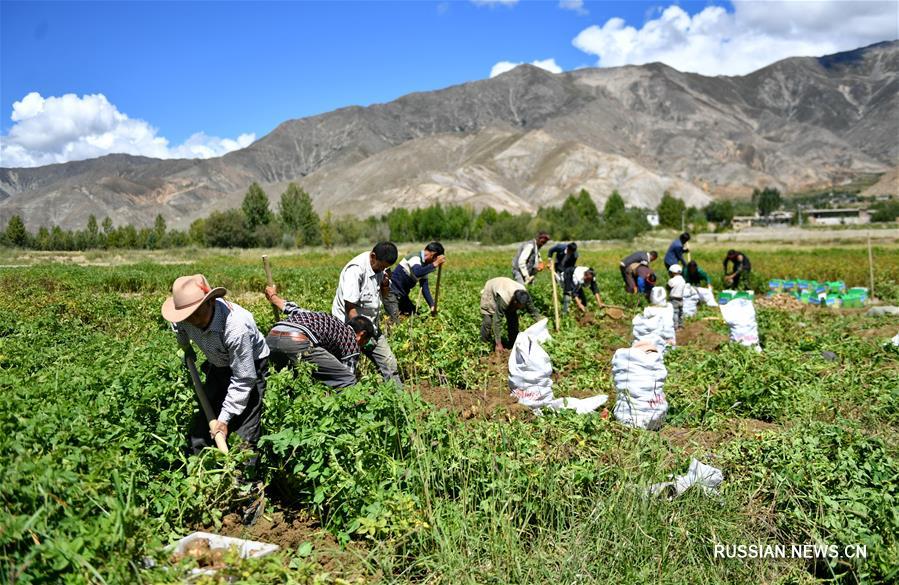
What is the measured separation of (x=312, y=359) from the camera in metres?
4.79

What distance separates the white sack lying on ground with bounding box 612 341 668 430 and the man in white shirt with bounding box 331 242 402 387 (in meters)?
1.94

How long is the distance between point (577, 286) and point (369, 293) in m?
7.31

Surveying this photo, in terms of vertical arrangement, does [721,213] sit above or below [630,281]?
above

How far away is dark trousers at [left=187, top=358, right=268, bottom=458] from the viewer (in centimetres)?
416

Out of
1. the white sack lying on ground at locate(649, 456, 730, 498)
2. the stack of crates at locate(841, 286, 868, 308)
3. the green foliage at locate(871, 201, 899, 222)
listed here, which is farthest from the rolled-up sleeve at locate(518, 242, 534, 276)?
the green foliage at locate(871, 201, 899, 222)

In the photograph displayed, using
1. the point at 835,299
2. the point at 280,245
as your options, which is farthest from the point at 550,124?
the point at 835,299

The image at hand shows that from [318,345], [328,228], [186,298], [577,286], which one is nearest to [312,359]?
[318,345]

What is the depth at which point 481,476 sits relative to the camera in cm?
377

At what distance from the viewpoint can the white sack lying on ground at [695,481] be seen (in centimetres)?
392

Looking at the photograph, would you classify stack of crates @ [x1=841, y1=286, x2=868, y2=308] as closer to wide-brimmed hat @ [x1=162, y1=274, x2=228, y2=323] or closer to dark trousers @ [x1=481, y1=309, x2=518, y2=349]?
dark trousers @ [x1=481, y1=309, x2=518, y2=349]

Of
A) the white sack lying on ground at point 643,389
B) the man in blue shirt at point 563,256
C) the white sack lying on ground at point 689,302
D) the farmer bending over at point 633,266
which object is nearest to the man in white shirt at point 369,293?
the white sack lying on ground at point 643,389

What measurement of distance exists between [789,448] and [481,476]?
2.13 meters

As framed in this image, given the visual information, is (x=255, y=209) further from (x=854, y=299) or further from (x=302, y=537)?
(x=302, y=537)

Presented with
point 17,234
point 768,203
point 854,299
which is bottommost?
point 854,299
